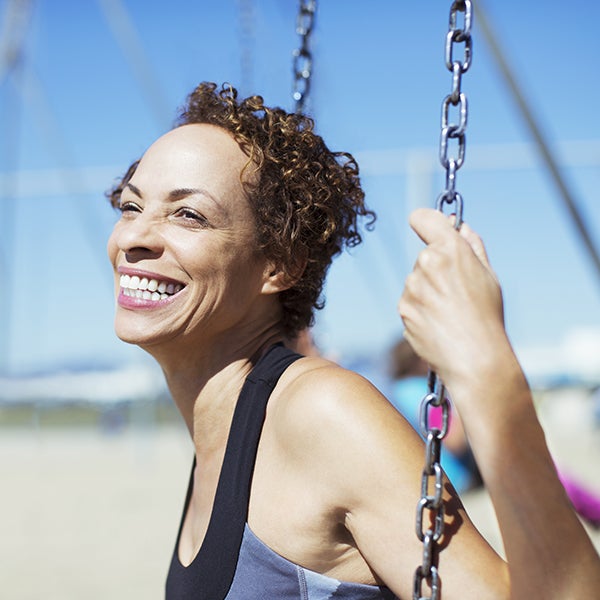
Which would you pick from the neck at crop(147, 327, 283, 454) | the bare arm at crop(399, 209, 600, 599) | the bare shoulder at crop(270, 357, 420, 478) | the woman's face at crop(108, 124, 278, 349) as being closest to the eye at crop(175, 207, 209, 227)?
the woman's face at crop(108, 124, 278, 349)

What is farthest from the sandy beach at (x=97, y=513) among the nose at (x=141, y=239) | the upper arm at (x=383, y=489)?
the upper arm at (x=383, y=489)

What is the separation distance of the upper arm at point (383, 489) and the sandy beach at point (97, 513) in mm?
3952

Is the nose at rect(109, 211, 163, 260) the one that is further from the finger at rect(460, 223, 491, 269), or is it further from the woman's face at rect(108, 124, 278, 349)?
the finger at rect(460, 223, 491, 269)

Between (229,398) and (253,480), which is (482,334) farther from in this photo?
(229,398)

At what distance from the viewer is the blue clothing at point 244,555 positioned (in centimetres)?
169

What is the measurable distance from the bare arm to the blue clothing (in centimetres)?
52

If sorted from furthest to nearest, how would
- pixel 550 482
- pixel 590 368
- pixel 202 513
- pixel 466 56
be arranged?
pixel 590 368 → pixel 202 513 → pixel 466 56 → pixel 550 482

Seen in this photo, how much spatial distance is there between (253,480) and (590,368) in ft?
102

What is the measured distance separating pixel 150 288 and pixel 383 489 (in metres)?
0.79

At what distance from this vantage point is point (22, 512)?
383 inches

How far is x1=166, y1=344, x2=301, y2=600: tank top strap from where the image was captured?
1.77 m

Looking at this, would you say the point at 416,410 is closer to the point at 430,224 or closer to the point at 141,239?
the point at 141,239

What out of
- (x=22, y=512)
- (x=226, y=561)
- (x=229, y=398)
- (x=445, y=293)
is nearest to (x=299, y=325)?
(x=229, y=398)

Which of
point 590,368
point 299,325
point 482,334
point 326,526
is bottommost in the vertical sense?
point 326,526
